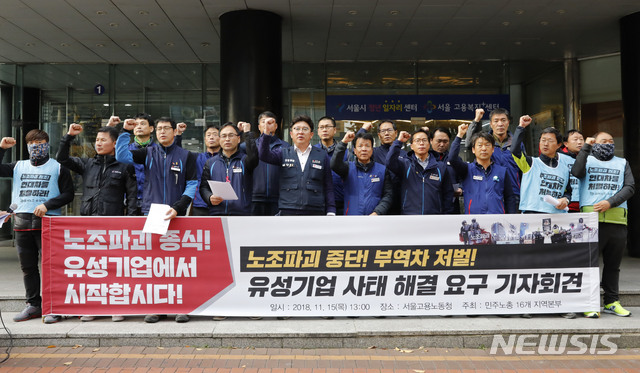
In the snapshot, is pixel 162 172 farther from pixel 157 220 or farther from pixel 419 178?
pixel 419 178

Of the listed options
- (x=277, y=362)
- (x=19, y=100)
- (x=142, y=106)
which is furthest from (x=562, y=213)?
(x=19, y=100)

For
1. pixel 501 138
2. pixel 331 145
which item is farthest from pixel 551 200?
pixel 331 145

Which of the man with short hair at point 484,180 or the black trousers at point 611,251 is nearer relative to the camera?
the black trousers at point 611,251

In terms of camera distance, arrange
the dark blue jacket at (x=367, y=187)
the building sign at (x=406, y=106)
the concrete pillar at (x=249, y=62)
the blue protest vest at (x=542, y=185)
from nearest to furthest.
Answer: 1. the blue protest vest at (x=542, y=185)
2. the dark blue jacket at (x=367, y=187)
3. the concrete pillar at (x=249, y=62)
4. the building sign at (x=406, y=106)

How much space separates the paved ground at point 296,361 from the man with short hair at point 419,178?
158 centimetres

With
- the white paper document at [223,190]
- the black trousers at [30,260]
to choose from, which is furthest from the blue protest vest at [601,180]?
the black trousers at [30,260]

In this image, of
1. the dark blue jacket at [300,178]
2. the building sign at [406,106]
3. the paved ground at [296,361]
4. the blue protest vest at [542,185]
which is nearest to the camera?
the paved ground at [296,361]

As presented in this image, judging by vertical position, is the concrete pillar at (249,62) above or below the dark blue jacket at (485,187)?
above

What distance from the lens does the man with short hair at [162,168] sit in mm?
5414

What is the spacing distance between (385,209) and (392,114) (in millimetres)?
8271

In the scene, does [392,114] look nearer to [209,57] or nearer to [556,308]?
[209,57]

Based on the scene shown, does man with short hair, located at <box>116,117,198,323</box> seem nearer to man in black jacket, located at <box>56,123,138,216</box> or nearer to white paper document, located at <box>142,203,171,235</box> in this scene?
man in black jacket, located at <box>56,123,138,216</box>

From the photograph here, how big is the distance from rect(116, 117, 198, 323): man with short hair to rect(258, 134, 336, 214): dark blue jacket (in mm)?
889

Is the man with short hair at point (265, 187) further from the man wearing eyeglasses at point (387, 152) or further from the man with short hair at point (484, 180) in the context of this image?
the man with short hair at point (484, 180)
